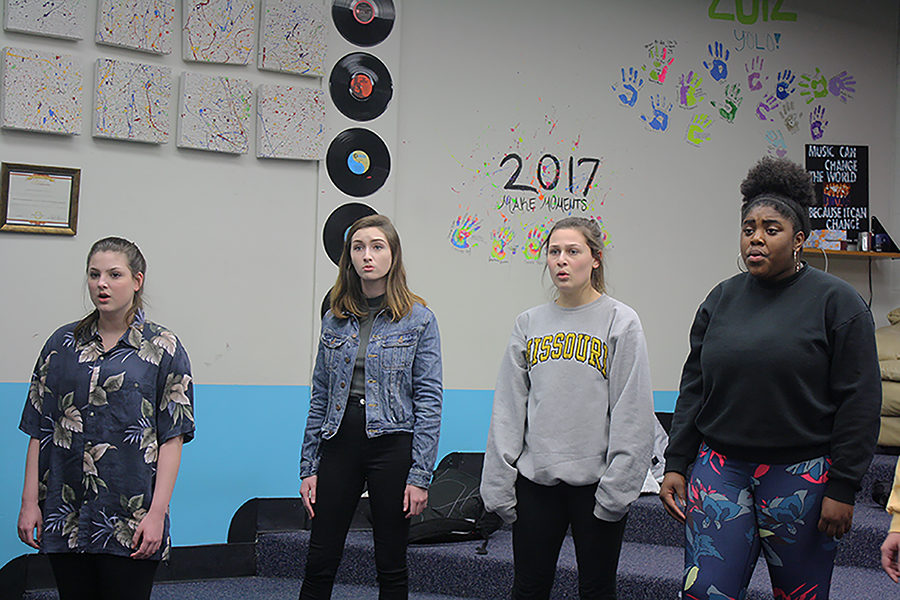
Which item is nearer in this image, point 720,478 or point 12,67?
point 720,478

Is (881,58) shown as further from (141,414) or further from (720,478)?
(141,414)

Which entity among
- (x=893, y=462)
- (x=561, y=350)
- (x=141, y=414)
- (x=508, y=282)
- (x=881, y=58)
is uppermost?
(x=881, y=58)

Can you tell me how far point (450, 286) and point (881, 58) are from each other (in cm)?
246

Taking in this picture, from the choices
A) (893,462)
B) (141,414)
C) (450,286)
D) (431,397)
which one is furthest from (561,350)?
(893,462)

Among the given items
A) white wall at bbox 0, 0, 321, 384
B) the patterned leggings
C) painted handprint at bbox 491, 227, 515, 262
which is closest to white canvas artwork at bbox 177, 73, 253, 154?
white wall at bbox 0, 0, 321, 384

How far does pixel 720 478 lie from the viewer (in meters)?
1.71

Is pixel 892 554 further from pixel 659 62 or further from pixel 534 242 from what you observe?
pixel 659 62

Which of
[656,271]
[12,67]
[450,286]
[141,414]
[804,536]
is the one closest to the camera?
[804,536]

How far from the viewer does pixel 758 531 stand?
1.68 m

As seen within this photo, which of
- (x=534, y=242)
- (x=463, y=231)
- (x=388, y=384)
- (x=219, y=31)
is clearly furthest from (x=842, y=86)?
(x=388, y=384)

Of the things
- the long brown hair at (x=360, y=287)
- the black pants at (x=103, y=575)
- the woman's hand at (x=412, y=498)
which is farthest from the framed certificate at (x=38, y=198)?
the woman's hand at (x=412, y=498)

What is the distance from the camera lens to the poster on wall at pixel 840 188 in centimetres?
392

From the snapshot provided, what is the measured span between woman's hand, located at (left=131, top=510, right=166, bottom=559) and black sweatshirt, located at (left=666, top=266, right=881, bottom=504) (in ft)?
3.86

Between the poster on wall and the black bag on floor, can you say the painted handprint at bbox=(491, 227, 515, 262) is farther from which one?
the poster on wall
